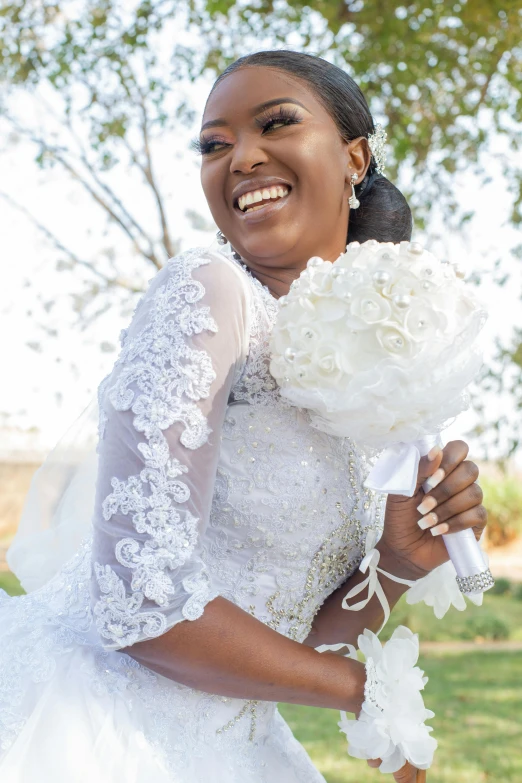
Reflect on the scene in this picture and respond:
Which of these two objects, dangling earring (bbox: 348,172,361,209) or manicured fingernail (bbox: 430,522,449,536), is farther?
dangling earring (bbox: 348,172,361,209)

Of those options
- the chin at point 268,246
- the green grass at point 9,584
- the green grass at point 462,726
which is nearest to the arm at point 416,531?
the chin at point 268,246

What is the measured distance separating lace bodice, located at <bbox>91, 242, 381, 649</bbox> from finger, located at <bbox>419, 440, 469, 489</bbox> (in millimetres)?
235

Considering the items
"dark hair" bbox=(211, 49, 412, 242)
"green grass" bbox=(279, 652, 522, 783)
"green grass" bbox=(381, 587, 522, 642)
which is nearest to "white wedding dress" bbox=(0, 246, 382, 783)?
"dark hair" bbox=(211, 49, 412, 242)

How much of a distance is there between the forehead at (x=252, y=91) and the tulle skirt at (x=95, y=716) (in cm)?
126

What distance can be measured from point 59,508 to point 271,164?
1.24m

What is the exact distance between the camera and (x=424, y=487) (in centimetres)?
211

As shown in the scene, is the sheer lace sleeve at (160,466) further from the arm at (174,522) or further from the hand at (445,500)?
the hand at (445,500)

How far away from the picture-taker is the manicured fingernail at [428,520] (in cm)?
210

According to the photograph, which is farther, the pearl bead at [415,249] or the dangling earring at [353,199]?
the dangling earring at [353,199]

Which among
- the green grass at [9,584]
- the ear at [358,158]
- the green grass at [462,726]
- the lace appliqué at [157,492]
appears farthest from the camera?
the green grass at [9,584]

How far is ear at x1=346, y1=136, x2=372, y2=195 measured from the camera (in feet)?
8.40

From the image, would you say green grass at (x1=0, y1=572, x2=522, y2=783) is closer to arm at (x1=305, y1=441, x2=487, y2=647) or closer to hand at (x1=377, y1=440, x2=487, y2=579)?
arm at (x1=305, y1=441, x2=487, y2=647)

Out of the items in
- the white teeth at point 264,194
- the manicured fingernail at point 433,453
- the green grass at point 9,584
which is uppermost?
the white teeth at point 264,194

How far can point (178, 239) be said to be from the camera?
9.22 metres
